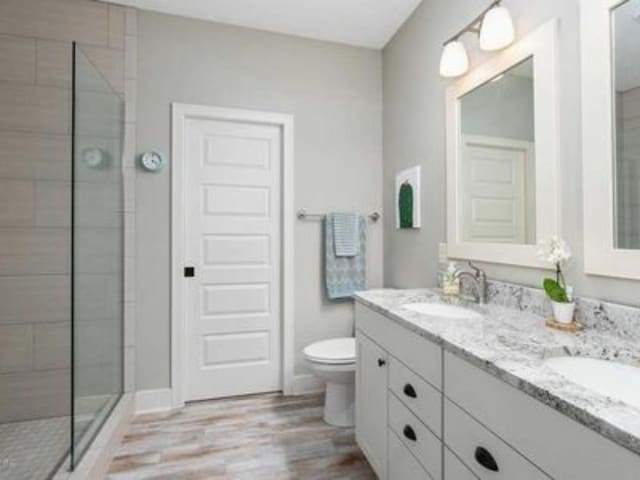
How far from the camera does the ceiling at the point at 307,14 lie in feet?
7.49

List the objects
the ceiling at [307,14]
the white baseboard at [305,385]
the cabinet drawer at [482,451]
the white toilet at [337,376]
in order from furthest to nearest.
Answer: the white baseboard at [305,385]
the ceiling at [307,14]
the white toilet at [337,376]
the cabinet drawer at [482,451]

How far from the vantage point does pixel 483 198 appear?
176 centimetres

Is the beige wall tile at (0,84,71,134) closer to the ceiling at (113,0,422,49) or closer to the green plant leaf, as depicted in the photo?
the ceiling at (113,0,422,49)

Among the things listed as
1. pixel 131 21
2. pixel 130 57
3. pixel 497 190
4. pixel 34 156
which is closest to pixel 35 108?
pixel 34 156

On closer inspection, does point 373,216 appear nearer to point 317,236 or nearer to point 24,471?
point 317,236

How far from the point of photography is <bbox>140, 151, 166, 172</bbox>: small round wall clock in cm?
234

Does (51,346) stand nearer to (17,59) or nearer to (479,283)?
(17,59)

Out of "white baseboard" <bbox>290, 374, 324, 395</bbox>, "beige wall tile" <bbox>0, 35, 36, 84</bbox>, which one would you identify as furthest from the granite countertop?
"beige wall tile" <bbox>0, 35, 36, 84</bbox>

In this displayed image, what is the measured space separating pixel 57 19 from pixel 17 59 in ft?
1.17

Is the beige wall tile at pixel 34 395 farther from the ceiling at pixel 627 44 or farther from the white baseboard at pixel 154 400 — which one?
the ceiling at pixel 627 44

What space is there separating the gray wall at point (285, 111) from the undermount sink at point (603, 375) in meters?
1.88

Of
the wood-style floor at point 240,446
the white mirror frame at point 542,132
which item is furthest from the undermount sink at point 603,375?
the wood-style floor at point 240,446

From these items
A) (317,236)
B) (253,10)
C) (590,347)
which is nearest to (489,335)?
(590,347)

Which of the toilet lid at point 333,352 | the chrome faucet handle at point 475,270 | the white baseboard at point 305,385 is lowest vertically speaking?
the white baseboard at point 305,385
